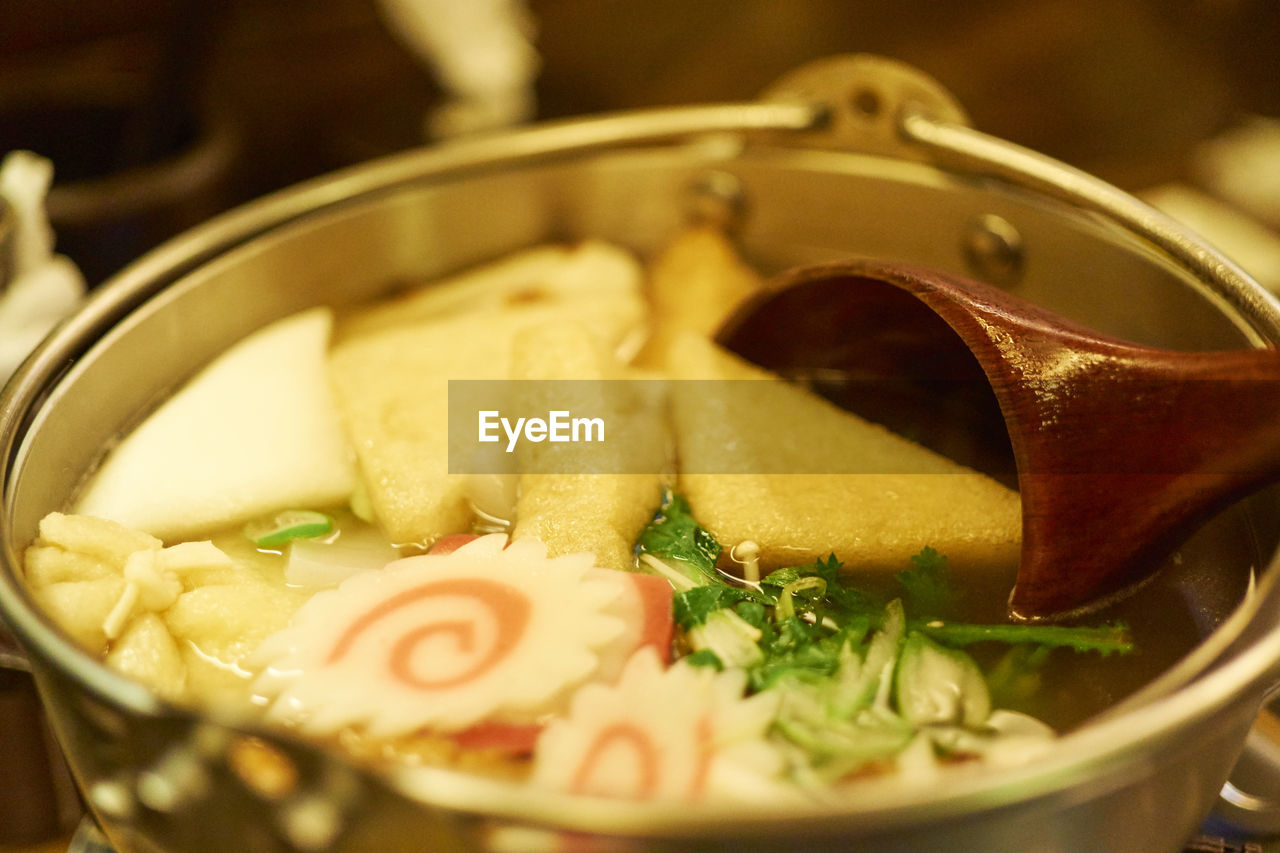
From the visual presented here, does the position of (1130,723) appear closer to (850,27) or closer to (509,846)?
(509,846)

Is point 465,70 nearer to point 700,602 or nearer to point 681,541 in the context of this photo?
point 681,541

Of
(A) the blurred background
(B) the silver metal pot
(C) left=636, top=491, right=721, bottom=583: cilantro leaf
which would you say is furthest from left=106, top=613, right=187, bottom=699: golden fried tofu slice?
(A) the blurred background

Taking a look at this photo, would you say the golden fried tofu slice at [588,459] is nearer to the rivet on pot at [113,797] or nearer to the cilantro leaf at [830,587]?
the cilantro leaf at [830,587]

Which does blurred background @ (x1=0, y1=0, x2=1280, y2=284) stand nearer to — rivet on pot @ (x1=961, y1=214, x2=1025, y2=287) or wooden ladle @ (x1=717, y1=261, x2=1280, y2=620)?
rivet on pot @ (x1=961, y1=214, x2=1025, y2=287)

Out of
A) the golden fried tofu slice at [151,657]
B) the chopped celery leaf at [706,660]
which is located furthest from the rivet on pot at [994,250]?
the golden fried tofu slice at [151,657]

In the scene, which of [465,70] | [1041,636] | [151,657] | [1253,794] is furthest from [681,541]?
[465,70]

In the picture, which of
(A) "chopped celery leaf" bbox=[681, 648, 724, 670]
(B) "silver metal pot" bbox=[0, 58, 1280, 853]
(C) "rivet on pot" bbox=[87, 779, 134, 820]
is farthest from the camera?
(A) "chopped celery leaf" bbox=[681, 648, 724, 670]
